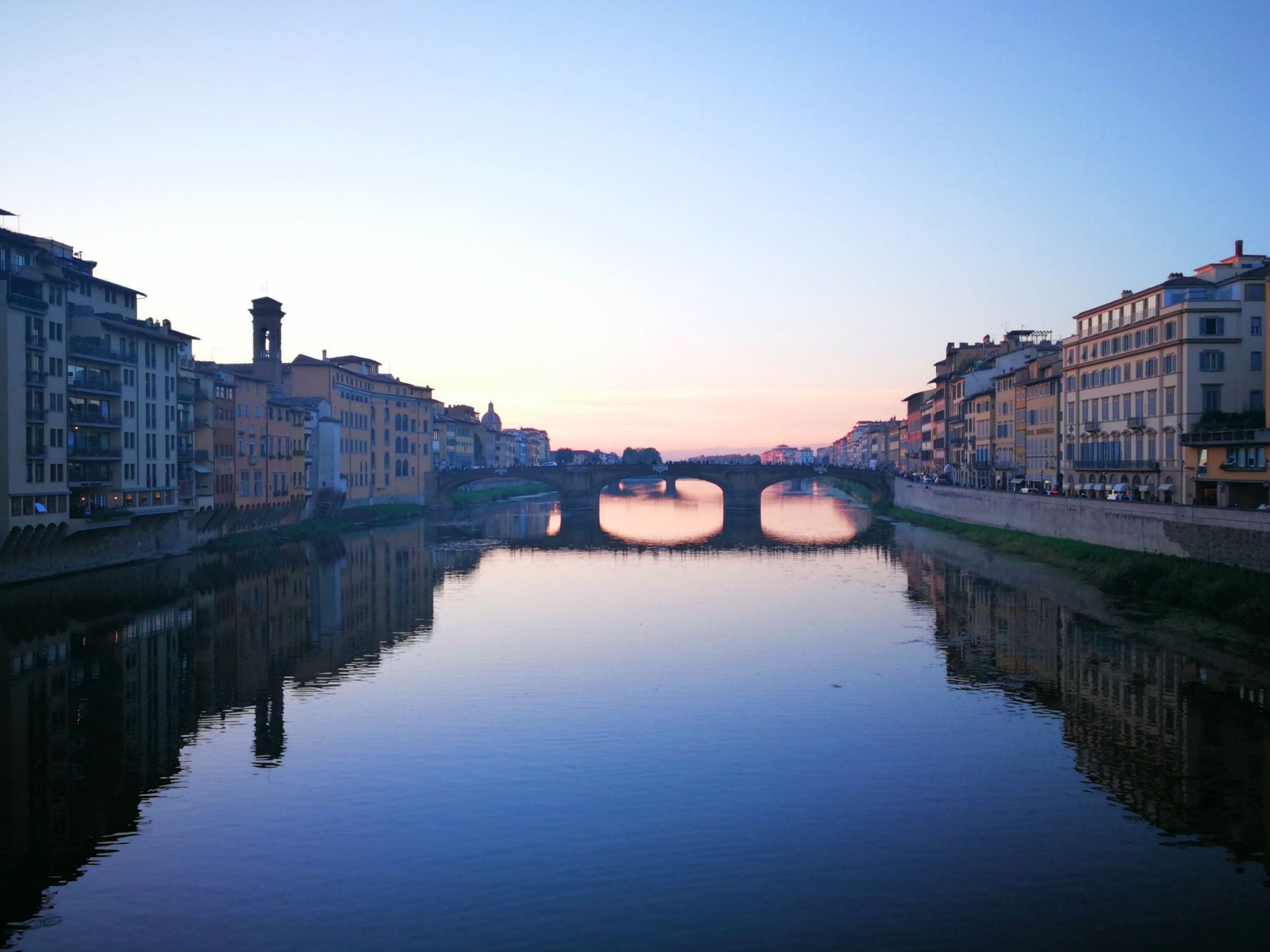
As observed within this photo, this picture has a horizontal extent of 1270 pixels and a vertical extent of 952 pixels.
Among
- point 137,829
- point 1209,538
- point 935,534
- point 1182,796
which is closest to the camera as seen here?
point 137,829

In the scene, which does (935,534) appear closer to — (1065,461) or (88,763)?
(1065,461)

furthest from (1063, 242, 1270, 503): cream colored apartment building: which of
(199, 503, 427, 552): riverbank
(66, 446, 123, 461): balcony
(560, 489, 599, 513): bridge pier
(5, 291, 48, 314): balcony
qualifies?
(560, 489, 599, 513): bridge pier

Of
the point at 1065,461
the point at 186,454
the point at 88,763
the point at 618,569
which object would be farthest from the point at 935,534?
the point at 88,763

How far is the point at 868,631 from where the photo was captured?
32344 mm

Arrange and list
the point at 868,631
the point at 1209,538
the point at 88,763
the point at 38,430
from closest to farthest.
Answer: the point at 88,763, the point at 868,631, the point at 1209,538, the point at 38,430

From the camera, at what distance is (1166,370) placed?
154ft

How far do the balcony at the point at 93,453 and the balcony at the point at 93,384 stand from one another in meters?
2.31

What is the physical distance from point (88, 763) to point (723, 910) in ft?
40.6

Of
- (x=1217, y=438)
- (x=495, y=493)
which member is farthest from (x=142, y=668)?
(x=495, y=493)

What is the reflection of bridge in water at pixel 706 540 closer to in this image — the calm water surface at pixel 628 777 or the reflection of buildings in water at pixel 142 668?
the reflection of buildings in water at pixel 142 668

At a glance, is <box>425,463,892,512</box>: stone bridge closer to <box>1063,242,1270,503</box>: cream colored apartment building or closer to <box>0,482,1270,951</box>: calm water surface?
<box>1063,242,1270,503</box>: cream colored apartment building

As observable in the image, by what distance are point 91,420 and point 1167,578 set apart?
40.7 meters

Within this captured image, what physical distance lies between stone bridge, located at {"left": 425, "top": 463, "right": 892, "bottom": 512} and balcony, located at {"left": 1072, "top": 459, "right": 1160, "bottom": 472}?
38541mm

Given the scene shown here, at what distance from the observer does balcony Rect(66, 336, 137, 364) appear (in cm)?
4228
